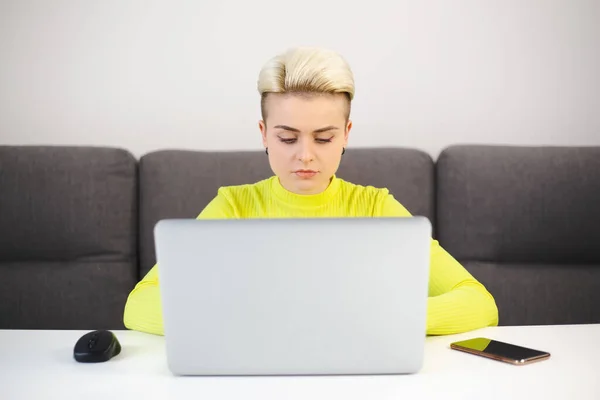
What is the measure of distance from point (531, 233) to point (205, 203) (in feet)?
3.35

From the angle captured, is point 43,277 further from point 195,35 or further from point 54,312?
point 195,35

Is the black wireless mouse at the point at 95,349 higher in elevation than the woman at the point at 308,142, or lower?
lower

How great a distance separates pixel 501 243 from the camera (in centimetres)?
235

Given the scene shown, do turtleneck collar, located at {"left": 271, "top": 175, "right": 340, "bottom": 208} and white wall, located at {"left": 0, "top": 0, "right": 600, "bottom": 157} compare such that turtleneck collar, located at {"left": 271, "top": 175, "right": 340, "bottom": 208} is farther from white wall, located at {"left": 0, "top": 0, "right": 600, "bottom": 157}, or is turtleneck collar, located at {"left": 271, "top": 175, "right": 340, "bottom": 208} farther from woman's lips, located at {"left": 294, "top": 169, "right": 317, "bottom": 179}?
white wall, located at {"left": 0, "top": 0, "right": 600, "bottom": 157}

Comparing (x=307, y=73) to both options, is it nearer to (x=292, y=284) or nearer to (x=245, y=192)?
(x=245, y=192)

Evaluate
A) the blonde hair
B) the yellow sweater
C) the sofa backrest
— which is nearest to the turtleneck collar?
the yellow sweater

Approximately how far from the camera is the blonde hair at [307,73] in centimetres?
169

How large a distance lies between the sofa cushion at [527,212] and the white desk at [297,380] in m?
1.10

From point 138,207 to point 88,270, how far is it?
0.26m

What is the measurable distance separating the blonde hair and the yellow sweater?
282mm

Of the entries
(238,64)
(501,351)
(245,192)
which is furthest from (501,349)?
(238,64)

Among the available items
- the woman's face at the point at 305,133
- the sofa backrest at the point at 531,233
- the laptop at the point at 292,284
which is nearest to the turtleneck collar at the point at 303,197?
the woman's face at the point at 305,133

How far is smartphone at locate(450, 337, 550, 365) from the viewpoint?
113cm

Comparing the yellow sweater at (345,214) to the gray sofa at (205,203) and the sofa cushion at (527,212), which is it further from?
the sofa cushion at (527,212)
